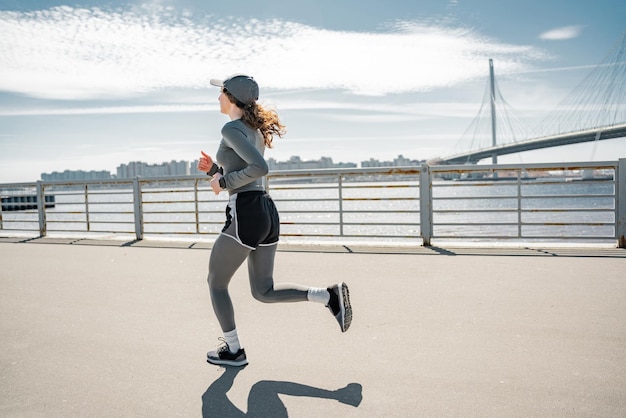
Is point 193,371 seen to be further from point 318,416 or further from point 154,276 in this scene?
point 154,276

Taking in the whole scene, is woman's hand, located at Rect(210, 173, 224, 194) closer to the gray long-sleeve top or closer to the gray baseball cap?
the gray long-sleeve top

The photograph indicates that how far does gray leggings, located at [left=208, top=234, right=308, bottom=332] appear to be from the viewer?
311 cm

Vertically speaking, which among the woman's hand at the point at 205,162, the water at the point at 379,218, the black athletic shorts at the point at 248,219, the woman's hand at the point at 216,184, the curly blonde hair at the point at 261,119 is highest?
the curly blonde hair at the point at 261,119

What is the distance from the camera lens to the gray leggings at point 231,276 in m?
3.11

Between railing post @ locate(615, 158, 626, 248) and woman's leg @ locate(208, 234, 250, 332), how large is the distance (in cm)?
618

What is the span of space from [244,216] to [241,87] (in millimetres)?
695

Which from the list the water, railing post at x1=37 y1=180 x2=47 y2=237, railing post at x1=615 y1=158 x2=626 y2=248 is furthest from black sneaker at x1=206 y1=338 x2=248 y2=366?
railing post at x1=37 y1=180 x2=47 y2=237

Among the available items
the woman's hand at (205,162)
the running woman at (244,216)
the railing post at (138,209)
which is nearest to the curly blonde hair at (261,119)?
the running woman at (244,216)

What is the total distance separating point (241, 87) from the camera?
3.13 meters

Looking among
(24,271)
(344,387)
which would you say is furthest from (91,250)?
(344,387)

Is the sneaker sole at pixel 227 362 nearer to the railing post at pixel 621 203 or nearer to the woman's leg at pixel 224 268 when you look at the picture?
the woman's leg at pixel 224 268

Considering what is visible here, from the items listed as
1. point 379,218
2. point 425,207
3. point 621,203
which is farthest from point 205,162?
point 379,218

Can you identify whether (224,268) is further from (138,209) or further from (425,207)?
(138,209)

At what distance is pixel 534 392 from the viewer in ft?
Result: 8.81
